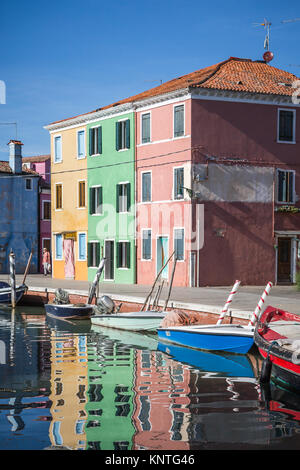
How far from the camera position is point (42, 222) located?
4762 cm

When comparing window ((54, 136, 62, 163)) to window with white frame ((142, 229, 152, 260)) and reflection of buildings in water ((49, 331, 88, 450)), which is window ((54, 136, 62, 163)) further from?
reflection of buildings in water ((49, 331, 88, 450))

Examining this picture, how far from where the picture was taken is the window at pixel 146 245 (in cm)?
3200

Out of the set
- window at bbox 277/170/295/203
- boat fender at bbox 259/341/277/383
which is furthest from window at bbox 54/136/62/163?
boat fender at bbox 259/341/277/383

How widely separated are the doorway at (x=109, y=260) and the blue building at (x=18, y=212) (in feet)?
41.6

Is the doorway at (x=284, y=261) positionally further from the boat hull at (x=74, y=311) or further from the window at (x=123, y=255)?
the boat hull at (x=74, y=311)

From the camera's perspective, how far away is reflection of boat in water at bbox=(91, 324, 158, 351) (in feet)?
59.6

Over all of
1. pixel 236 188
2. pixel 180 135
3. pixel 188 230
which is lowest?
pixel 188 230

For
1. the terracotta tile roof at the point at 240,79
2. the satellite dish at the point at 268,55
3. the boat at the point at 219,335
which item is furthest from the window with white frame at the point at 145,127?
the boat at the point at 219,335

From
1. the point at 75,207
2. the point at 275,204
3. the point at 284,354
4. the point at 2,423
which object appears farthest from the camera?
the point at 75,207

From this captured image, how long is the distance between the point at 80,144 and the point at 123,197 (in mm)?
5346

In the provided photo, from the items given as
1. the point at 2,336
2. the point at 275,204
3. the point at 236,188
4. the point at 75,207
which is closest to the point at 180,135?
the point at 236,188

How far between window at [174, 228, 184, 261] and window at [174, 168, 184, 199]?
5.02ft

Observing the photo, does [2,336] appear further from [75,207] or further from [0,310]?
[75,207]

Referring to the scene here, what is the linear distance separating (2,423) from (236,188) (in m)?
21.6
